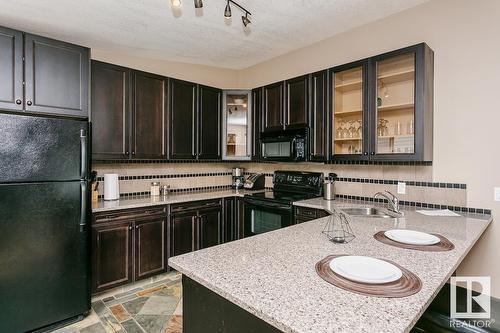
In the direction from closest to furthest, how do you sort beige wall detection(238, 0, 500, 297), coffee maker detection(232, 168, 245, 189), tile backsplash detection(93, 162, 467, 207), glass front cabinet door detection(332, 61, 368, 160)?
beige wall detection(238, 0, 500, 297)
tile backsplash detection(93, 162, 467, 207)
glass front cabinet door detection(332, 61, 368, 160)
coffee maker detection(232, 168, 245, 189)

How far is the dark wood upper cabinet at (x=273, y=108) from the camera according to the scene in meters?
3.49

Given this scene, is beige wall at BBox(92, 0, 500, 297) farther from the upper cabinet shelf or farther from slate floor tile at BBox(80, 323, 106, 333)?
slate floor tile at BBox(80, 323, 106, 333)

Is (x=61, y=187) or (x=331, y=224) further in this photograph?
(x=61, y=187)

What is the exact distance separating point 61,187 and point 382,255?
2.30 metres

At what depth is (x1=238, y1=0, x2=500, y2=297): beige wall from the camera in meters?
2.23

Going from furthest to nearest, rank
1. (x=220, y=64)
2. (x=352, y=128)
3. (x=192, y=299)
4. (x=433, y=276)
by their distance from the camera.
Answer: (x=220, y=64), (x=352, y=128), (x=192, y=299), (x=433, y=276)

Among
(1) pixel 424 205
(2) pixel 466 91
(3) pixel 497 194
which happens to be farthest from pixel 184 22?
(3) pixel 497 194

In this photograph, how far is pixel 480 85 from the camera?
2.28 m

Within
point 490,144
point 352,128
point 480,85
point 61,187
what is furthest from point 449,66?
point 61,187

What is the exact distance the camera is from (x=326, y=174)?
3443 millimetres

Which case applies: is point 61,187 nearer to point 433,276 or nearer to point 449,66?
point 433,276

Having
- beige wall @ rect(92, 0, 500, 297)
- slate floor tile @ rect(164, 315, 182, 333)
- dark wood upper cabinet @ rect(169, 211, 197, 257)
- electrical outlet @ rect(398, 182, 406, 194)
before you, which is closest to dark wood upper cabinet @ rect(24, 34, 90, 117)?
dark wood upper cabinet @ rect(169, 211, 197, 257)

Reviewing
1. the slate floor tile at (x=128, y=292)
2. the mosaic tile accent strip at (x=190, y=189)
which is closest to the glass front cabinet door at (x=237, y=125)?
the mosaic tile accent strip at (x=190, y=189)

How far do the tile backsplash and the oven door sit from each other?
2.46 feet
